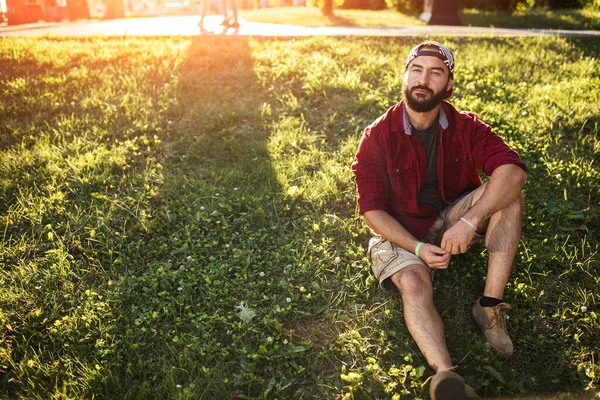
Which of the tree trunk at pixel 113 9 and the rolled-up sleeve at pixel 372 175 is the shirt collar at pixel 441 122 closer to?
the rolled-up sleeve at pixel 372 175

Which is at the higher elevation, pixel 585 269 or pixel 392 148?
pixel 392 148

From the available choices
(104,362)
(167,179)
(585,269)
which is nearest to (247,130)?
(167,179)

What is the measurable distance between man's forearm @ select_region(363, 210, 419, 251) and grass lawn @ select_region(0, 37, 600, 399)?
20.0 inches

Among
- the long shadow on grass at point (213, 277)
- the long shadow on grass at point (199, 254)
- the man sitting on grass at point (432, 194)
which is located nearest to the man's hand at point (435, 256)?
the man sitting on grass at point (432, 194)

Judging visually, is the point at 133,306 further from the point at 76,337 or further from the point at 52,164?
the point at 52,164

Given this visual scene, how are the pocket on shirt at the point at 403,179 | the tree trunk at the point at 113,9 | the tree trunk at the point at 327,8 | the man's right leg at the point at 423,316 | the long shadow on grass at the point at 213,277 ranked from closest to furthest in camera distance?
the man's right leg at the point at 423,316 → the long shadow on grass at the point at 213,277 → the pocket on shirt at the point at 403,179 → the tree trunk at the point at 327,8 → the tree trunk at the point at 113,9

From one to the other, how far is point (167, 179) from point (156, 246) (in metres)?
0.99

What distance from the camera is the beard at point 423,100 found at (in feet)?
11.6

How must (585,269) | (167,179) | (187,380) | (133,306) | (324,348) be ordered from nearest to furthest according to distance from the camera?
(187,380)
(324,348)
(133,306)
(585,269)
(167,179)

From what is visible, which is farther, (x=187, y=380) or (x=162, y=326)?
(x=162, y=326)

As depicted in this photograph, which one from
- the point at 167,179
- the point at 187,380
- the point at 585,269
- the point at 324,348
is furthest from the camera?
the point at 167,179

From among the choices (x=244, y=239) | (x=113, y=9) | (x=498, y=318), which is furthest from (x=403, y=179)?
(x=113, y=9)

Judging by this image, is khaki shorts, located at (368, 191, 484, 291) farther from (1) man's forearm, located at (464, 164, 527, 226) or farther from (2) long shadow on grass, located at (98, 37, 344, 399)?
(2) long shadow on grass, located at (98, 37, 344, 399)

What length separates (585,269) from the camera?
3.90 m
